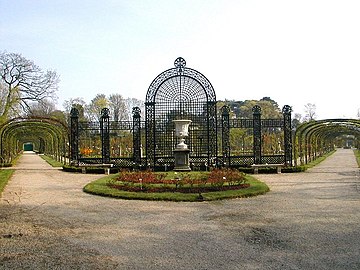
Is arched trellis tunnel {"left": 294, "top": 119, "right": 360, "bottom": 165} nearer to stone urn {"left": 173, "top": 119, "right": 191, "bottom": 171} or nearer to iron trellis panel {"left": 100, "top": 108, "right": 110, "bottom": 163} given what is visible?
stone urn {"left": 173, "top": 119, "right": 191, "bottom": 171}

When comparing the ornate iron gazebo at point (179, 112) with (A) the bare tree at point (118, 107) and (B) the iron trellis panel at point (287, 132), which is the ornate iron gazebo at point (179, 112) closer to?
(B) the iron trellis panel at point (287, 132)

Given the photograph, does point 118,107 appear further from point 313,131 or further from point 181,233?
point 181,233

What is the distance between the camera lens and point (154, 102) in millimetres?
24469

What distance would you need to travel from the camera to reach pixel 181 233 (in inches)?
306

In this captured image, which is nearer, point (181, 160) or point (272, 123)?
point (181, 160)

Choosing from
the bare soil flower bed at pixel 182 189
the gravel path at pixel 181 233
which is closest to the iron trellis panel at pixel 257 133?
the bare soil flower bed at pixel 182 189

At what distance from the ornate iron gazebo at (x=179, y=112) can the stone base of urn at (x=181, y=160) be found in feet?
5.01

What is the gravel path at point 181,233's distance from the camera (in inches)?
236

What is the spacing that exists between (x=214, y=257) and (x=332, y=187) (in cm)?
1006

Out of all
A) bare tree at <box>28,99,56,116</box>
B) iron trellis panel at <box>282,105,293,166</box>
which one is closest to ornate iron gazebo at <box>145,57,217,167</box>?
iron trellis panel at <box>282,105,293,166</box>

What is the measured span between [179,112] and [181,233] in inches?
685

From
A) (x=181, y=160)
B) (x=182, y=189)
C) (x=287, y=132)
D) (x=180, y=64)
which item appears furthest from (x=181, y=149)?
(x=182, y=189)

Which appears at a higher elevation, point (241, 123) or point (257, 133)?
point (241, 123)

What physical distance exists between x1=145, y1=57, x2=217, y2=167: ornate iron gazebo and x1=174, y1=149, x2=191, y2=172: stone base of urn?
1.53 metres
